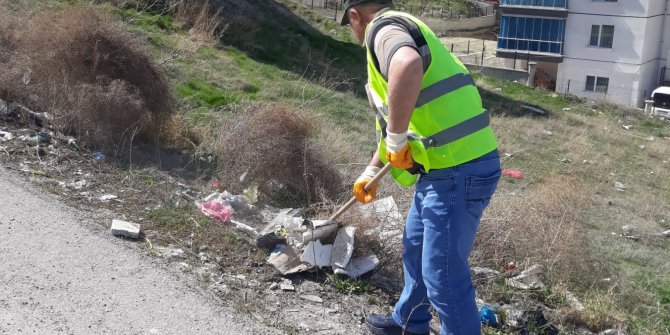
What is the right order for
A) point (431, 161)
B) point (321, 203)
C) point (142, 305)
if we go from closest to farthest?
point (431, 161)
point (142, 305)
point (321, 203)

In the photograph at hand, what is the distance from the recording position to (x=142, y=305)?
4.14 metres

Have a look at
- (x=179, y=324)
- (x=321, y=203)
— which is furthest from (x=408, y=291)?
(x=321, y=203)

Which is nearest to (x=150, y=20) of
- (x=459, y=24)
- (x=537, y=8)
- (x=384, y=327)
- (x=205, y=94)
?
(x=205, y=94)

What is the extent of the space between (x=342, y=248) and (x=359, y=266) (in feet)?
0.49

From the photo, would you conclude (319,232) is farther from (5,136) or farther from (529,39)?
(529,39)

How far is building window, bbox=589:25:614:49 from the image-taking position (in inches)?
1553

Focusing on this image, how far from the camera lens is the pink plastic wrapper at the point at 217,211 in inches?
226

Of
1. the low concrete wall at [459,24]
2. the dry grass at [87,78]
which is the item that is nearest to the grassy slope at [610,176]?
the dry grass at [87,78]

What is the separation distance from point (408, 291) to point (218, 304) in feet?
3.10

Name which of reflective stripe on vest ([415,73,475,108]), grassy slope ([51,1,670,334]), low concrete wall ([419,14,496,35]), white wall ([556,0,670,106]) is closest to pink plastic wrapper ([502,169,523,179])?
grassy slope ([51,1,670,334])

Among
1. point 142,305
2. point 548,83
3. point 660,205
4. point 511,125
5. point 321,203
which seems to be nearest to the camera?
point 142,305

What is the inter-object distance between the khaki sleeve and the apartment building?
119 ft

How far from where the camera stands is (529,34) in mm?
41000

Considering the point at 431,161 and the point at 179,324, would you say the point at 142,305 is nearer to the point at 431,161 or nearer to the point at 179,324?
the point at 179,324
